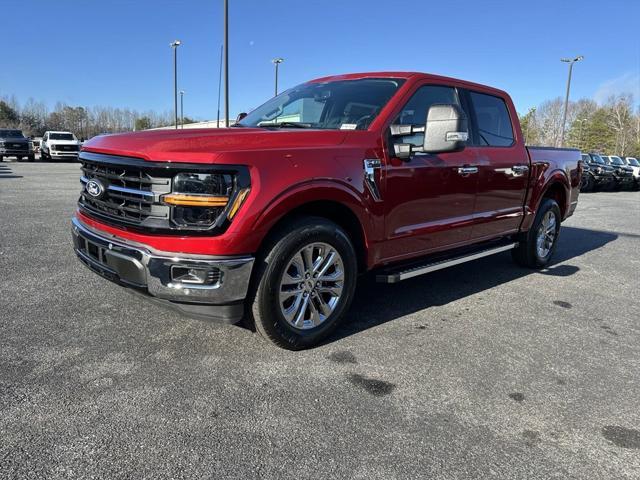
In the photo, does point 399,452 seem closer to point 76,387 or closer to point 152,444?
point 152,444

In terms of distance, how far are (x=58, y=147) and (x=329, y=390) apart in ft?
100

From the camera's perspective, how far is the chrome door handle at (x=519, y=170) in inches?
198

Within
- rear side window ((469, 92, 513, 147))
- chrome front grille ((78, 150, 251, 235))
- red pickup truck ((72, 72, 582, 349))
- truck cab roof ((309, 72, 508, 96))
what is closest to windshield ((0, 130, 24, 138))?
red pickup truck ((72, 72, 582, 349))

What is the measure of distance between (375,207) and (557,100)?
101 meters

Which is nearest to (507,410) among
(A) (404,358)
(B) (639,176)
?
(A) (404,358)

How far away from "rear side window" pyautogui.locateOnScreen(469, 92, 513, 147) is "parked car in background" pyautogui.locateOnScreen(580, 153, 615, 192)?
60.2ft

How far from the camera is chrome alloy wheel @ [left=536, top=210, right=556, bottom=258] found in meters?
5.84

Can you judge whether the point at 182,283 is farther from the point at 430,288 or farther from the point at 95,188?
the point at 430,288

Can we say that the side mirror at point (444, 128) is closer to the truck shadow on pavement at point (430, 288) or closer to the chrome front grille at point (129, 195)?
the truck shadow on pavement at point (430, 288)

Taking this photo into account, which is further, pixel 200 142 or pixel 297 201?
pixel 297 201

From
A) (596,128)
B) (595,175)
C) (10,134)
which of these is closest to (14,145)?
(10,134)

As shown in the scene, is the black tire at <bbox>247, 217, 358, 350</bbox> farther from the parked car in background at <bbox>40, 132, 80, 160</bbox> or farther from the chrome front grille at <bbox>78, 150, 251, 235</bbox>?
the parked car in background at <bbox>40, 132, 80, 160</bbox>

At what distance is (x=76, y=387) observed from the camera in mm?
2693

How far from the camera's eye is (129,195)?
118 inches
